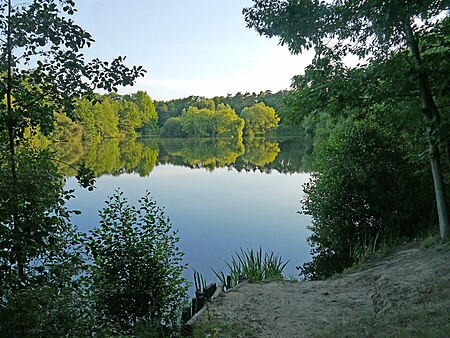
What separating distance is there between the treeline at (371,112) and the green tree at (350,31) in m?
0.02

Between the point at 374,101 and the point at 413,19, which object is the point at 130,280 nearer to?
the point at 374,101

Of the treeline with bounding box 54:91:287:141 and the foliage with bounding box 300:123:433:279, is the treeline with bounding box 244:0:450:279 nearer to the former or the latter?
the foliage with bounding box 300:123:433:279

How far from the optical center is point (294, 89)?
26.0 feet

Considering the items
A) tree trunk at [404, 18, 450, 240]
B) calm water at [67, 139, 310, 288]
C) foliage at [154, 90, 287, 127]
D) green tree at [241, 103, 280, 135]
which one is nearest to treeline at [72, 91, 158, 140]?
foliage at [154, 90, 287, 127]

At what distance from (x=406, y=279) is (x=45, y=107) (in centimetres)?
537

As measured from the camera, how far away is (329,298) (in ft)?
18.5

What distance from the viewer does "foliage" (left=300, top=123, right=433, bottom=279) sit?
9.38 metres

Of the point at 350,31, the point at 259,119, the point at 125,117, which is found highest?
the point at 125,117

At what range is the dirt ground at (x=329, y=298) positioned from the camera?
4.64m

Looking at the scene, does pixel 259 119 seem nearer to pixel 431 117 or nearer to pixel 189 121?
pixel 189 121

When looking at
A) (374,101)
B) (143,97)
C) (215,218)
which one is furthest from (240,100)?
(374,101)

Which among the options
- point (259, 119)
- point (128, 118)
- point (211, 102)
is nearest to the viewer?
point (128, 118)

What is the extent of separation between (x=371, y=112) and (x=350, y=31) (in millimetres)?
2188

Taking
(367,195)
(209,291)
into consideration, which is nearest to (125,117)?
(367,195)
